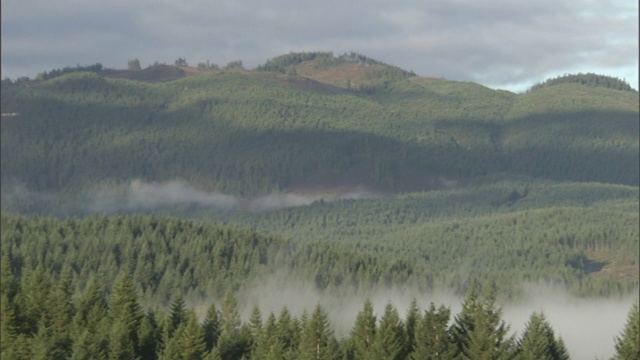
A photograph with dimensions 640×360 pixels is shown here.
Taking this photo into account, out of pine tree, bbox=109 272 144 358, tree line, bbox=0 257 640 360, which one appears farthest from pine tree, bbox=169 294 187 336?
pine tree, bbox=109 272 144 358

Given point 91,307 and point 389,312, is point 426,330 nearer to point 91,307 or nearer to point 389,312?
point 389,312

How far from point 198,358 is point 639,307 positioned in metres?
29.9

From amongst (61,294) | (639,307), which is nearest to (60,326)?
(61,294)

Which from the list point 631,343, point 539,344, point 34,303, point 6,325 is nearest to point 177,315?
point 34,303

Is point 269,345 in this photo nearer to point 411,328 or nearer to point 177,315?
point 411,328

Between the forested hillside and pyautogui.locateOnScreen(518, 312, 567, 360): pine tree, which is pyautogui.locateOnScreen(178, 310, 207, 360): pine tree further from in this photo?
pyautogui.locateOnScreen(518, 312, 567, 360): pine tree

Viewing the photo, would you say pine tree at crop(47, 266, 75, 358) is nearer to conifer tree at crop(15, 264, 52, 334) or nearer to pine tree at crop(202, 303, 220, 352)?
conifer tree at crop(15, 264, 52, 334)

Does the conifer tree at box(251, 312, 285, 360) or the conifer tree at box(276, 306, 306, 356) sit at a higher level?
the conifer tree at box(251, 312, 285, 360)

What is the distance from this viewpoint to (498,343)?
102125 millimetres

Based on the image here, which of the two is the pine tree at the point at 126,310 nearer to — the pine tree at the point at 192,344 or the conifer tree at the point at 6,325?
the pine tree at the point at 192,344

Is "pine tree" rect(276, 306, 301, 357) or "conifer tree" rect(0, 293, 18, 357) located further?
"pine tree" rect(276, 306, 301, 357)

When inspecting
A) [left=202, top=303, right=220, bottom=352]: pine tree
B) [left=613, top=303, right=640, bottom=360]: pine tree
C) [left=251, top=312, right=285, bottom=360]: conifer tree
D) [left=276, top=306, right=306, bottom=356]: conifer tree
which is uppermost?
[left=613, top=303, right=640, bottom=360]: pine tree

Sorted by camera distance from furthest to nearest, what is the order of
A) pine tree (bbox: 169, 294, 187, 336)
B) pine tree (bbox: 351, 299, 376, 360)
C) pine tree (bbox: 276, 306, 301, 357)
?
pine tree (bbox: 169, 294, 187, 336) → pine tree (bbox: 276, 306, 301, 357) → pine tree (bbox: 351, 299, 376, 360)

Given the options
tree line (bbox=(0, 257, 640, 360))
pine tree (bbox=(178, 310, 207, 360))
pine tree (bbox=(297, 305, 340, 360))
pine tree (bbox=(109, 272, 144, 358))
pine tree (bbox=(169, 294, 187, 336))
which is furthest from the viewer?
pine tree (bbox=(169, 294, 187, 336))
